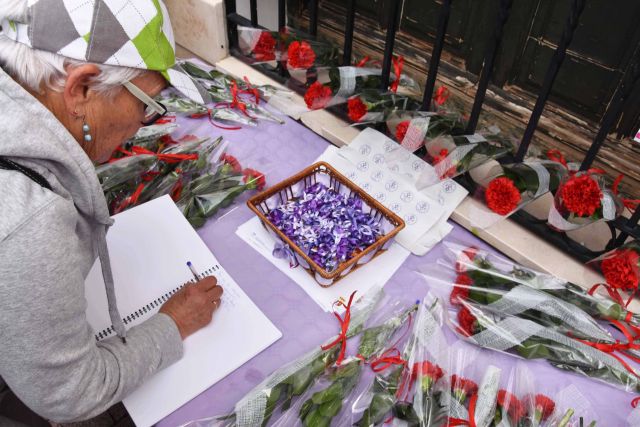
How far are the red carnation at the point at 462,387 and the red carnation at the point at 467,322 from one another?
130 mm

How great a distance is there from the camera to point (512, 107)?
1622mm

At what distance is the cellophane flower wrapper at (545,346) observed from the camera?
39.1 inches

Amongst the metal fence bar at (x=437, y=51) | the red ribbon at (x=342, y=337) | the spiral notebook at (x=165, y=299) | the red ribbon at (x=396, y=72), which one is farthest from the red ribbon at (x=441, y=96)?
the spiral notebook at (x=165, y=299)

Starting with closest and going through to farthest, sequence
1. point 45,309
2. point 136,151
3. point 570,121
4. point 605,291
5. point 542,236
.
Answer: point 45,309, point 605,291, point 542,236, point 136,151, point 570,121

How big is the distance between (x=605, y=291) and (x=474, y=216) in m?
0.35

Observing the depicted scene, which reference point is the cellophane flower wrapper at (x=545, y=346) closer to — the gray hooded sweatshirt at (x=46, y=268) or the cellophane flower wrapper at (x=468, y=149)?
the cellophane flower wrapper at (x=468, y=149)

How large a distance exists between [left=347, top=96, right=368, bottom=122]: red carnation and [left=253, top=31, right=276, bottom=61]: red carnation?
0.41 m

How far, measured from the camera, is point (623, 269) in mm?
1062

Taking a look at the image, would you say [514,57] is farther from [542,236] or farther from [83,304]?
[83,304]

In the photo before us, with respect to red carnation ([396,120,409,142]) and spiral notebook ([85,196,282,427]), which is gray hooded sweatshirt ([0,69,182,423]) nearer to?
spiral notebook ([85,196,282,427])

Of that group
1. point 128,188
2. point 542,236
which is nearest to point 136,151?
point 128,188

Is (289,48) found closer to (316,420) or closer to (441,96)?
(441,96)

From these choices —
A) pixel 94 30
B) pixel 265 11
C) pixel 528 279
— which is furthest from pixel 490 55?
pixel 265 11

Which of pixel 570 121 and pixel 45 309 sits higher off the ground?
pixel 45 309
